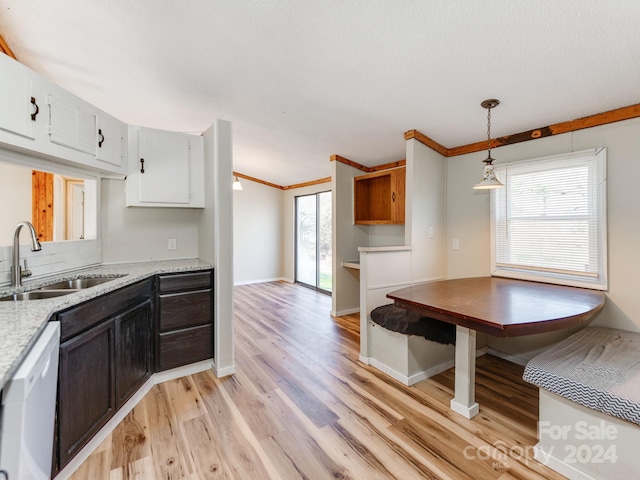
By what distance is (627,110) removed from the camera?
7.22 ft

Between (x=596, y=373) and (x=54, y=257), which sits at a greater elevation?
(x=54, y=257)

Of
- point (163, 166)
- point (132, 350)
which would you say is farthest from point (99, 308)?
point (163, 166)

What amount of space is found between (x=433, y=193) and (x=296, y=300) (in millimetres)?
2985

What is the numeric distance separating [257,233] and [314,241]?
4.50 ft

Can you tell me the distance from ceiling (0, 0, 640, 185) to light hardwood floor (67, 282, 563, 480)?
2.31 meters

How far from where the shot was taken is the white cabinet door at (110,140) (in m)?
2.26

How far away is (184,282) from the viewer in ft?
8.13

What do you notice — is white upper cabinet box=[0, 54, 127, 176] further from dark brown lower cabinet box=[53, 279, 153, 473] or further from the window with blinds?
the window with blinds

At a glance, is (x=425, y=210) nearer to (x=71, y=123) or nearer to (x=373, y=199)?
(x=373, y=199)

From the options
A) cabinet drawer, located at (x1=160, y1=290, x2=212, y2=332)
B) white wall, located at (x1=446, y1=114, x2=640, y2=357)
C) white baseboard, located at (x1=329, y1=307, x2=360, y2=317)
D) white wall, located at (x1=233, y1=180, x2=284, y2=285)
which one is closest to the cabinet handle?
cabinet drawer, located at (x1=160, y1=290, x2=212, y2=332)

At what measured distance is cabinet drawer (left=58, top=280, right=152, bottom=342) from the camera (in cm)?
148

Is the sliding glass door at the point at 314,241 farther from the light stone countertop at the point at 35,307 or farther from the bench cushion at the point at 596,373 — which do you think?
the bench cushion at the point at 596,373

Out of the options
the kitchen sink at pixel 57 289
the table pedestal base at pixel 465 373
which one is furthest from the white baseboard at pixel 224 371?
the table pedestal base at pixel 465 373

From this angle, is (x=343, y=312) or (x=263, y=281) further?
(x=263, y=281)
